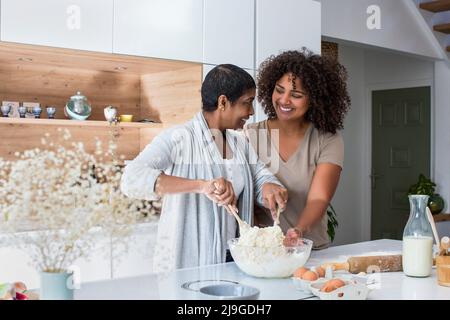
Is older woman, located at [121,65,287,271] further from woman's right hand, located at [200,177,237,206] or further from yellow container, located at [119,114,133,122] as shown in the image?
yellow container, located at [119,114,133,122]

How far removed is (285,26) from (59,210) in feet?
10.4

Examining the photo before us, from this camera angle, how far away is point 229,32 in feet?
12.0

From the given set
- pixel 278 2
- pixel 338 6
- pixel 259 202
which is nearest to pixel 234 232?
pixel 259 202

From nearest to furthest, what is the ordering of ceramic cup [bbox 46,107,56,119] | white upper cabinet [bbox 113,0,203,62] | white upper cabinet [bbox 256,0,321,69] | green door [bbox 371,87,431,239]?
white upper cabinet [bbox 113,0,203,62] → ceramic cup [bbox 46,107,56,119] → white upper cabinet [bbox 256,0,321,69] → green door [bbox 371,87,431,239]

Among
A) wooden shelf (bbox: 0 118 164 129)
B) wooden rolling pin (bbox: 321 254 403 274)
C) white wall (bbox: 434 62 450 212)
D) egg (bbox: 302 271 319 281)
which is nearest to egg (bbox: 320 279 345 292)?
egg (bbox: 302 271 319 281)

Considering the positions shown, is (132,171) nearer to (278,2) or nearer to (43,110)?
(43,110)

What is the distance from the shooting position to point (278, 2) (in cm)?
393

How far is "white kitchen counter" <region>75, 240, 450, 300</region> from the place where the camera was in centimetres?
147

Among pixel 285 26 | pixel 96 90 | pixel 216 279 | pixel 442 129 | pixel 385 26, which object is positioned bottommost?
pixel 216 279

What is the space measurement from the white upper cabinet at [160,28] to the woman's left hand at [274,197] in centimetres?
150

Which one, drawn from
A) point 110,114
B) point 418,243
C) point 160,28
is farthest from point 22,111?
point 418,243

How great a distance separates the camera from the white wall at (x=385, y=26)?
4684 millimetres

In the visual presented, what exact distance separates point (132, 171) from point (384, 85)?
199 inches

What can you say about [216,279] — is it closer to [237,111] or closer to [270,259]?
[270,259]
